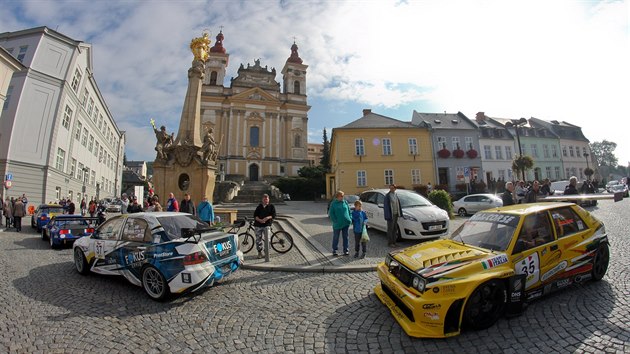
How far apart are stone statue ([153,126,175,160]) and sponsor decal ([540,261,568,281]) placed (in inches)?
661

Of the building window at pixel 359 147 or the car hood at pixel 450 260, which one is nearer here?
the car hood at pixel 450 260

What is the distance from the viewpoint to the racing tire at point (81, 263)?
20.1ft

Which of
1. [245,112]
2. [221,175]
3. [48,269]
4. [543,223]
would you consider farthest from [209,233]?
[245,112]

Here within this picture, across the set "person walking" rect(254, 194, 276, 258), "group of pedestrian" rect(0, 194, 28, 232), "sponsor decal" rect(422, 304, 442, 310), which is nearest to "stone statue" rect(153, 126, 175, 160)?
"group of pedestrian" rect(0, 194, 28, 232)

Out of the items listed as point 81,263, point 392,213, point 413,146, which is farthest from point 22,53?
point 413,146

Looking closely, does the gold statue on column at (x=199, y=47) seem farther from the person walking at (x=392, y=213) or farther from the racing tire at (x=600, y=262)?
the racing tire at (x=600, y=262)

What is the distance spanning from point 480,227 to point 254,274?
4474 millimetres

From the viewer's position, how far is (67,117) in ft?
90.9

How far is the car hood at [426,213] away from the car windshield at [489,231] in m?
3.78

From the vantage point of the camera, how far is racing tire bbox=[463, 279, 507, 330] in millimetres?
3432

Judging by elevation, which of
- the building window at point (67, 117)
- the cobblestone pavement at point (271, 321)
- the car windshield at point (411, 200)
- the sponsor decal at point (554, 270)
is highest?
the building window at point (67, 117)

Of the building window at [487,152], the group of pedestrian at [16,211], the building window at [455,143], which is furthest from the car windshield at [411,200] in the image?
the building window at [487,152]

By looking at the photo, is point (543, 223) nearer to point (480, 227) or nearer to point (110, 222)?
point (480, 227)

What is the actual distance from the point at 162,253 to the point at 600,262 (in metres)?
7.09
